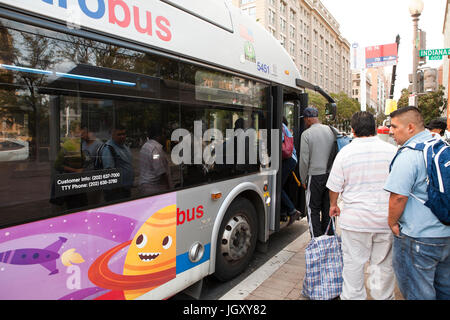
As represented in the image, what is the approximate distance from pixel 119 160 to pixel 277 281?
2.49 metres

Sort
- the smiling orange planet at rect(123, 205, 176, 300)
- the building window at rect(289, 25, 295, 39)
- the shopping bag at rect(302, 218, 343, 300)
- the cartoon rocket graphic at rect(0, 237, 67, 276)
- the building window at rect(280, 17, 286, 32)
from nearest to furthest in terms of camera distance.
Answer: the cartoon rocket graphic at rect(0, 237, 67, 276), the smiling orange planet at rect(123, 205, 176, 300), the shopping bag at rect(302, 218, 343, 300), the building window at rect(280, 17, 286, 32), the building window at rect(289, 25, 295, 39)

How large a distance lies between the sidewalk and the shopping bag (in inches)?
8.5

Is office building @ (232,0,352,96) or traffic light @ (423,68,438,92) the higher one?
office building @ (232,0,352,96)

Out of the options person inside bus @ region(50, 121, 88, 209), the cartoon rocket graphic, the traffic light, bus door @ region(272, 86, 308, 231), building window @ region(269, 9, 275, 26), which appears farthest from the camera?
building window @ region(269, 9, 275, 26)

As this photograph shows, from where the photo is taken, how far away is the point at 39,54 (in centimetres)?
189

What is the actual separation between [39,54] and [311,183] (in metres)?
3.42

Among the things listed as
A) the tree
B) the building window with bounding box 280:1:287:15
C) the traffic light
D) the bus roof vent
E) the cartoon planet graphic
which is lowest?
the cartoon planet graphic

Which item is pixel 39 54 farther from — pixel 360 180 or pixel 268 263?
pixel 268 263

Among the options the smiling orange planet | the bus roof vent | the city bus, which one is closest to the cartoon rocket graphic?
the city bus

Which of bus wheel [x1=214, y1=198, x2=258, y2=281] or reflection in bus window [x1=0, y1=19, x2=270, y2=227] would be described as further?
bus wheel [x1=214, y1=198, x2=258, y2=281]

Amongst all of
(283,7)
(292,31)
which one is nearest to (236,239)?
(283,7)

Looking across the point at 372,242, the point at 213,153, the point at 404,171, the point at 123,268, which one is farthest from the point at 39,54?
the point at 372,242

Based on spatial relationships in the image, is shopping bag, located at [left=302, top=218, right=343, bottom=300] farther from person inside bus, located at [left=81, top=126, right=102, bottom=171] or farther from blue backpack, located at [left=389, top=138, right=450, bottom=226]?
person inside bus, located at [left=81, top=126, right=102, bottom=171]

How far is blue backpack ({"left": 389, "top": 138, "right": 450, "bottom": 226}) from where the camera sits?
7.13 ft
